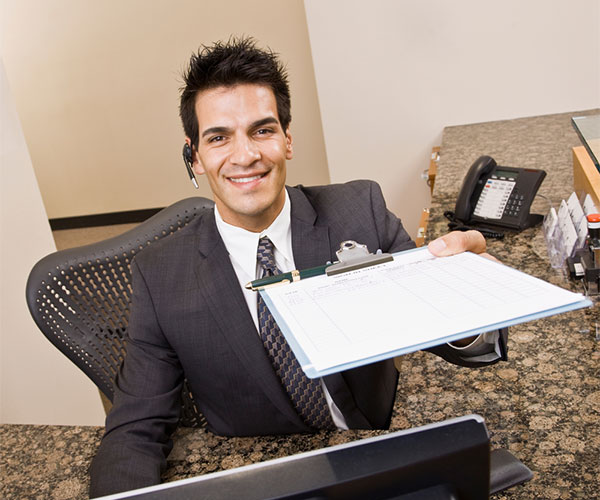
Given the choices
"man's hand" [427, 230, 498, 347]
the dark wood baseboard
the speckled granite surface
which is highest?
"man's hand" [427, 230, 498, 347]

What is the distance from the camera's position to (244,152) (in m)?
1.30

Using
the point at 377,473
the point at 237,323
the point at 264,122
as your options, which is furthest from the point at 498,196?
the point at 377,473

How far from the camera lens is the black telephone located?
1.95m

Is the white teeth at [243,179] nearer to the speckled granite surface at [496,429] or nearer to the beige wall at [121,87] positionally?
the speckled granite surface at [496,429]

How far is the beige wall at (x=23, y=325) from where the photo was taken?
2.17 meters

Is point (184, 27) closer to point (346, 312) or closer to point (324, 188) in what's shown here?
point (324, 188)

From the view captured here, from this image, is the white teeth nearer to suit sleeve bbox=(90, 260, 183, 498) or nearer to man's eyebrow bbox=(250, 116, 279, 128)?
man's eyebrow bbox=(250, 116, 279, 128)

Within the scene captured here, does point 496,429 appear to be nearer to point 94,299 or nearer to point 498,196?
point 94,299

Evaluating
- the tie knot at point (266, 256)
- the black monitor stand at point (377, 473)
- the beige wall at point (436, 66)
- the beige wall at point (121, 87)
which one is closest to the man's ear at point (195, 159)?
the tie knot at point (266, 256)

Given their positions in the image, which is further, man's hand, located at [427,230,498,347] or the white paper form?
man's hand, located at [427,230,498,347]

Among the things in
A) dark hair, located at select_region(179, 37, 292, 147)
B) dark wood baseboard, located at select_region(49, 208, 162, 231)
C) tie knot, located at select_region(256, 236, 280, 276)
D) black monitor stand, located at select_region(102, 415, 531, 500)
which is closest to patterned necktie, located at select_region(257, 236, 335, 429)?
tie knot, located at select_region(256, 236, 280, 276)

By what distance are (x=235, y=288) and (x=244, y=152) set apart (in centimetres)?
29

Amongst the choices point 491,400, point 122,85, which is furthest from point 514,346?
point 122,85

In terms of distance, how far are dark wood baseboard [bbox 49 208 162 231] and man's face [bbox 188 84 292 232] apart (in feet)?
15.2
